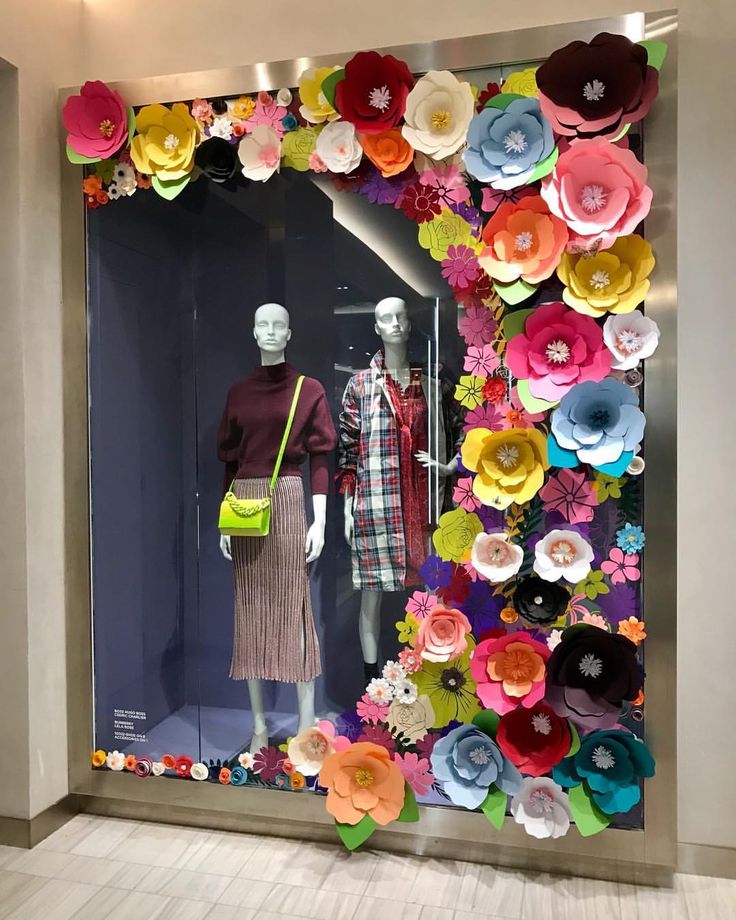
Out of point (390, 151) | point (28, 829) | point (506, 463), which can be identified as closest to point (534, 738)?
point (506, 463)

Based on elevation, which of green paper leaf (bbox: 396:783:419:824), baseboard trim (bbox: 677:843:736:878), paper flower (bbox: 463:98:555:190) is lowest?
baseboard trim (bbox: 677:843:736:878)

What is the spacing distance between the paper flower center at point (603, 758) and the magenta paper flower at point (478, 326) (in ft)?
3.51

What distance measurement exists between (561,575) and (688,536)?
0.36 meters

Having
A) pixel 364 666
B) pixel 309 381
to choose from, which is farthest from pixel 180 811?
pixel 309 381

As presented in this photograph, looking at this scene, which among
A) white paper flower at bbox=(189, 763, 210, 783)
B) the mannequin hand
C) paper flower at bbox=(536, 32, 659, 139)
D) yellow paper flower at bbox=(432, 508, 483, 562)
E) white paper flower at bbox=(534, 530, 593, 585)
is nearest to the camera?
paper flower at bbox=(536, 32, 659, 139)

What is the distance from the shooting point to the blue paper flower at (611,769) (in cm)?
203

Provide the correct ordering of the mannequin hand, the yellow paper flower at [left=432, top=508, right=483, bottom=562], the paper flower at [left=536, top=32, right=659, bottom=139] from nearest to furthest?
the paper flower at [left=536, top=32, right=659, bottom=139]
the yellow paper flower at [left=432, top=508, right=483, bottom=562]
the mannequin hand

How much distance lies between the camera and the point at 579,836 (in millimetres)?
2139

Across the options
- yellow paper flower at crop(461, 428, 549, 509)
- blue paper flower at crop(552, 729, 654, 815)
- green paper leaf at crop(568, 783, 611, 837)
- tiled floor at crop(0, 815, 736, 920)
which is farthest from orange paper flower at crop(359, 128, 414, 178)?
tiled floor at crop(0, 815, 736, 920)

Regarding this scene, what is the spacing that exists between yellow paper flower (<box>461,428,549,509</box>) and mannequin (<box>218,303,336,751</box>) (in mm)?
410

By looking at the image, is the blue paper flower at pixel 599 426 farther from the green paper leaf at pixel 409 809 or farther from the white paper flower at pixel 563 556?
the green paper leaf at pixel 409 809

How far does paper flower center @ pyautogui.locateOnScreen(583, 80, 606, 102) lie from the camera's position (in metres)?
1.97

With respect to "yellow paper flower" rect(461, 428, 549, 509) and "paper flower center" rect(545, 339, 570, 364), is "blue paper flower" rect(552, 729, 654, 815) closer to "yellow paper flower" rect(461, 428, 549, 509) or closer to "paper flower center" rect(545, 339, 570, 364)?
"yellow paper flower" rect(461, 428, 549, 509)

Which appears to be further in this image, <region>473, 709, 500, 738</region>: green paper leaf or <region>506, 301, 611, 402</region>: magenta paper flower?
<region>473, 709, 500, 738</region>: green paper leaf
